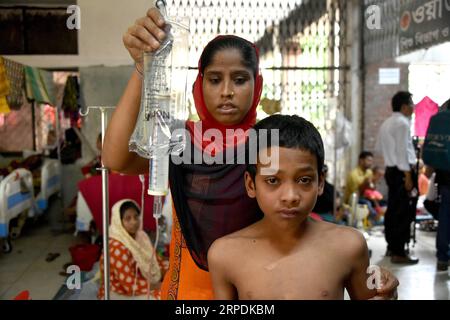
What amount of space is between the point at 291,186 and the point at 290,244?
0.48 feet

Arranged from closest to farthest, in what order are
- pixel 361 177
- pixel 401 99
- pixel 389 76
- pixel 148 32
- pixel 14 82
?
pixel 148 32 → pixel 14 82 → pixel 401 99 → pixel 361 177 → pixel 389 76

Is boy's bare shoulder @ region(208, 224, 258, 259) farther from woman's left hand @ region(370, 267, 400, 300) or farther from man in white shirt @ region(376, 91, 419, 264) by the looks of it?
man in white shirt @ region(376, 91, 419, 264)

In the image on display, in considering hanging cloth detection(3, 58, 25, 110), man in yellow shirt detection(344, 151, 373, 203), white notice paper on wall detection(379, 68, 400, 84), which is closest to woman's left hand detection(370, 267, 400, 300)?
hanging cloth detection(3, 58, 25, 110)

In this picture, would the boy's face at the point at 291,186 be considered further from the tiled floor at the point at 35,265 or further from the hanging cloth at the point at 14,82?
the hanging cloth at the point at 14,82

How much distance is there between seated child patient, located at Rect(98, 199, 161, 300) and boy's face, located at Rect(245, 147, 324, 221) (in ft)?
7.99

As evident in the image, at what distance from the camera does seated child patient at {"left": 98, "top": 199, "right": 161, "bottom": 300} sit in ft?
10.8

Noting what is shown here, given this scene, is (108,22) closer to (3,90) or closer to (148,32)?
(148,32)

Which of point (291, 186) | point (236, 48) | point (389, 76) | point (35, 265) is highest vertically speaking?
point (389, 76)

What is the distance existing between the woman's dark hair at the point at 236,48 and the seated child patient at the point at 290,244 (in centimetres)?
16

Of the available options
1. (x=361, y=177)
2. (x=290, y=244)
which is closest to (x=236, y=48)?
(x=290, y=244)

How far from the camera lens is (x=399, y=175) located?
4.62m

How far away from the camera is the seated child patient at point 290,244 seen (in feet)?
3.06

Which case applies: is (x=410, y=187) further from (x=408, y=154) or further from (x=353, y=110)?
(x=353, y=110)

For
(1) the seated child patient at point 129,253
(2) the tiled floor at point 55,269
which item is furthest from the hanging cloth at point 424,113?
(1) the seated child patient at point 129,253
